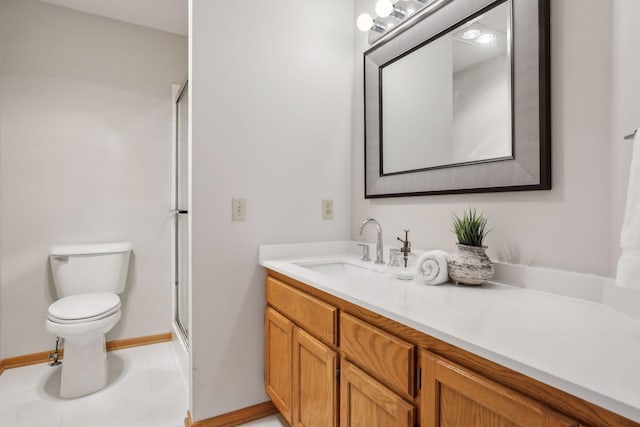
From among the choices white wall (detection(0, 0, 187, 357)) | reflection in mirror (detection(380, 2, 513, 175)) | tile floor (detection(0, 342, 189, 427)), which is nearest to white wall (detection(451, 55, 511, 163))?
reflection in mirror (detection(380, 2, 513, 175))

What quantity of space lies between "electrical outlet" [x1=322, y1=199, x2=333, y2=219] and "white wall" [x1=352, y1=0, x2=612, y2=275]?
899 millimetres

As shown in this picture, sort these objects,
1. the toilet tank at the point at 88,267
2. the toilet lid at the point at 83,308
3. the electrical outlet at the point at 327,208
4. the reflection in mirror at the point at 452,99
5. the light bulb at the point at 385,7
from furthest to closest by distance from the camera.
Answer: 1. the toilet tank at the point at 88,267
2. the electrical outlet at the point at 327,208
3. the toilet lid at the point at 83,308
4. the light bulb at the point at 385,7
5. the reflection in mirror at the point at 452,99

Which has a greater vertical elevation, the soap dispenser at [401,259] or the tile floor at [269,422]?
the soap dispenser at [401,259]

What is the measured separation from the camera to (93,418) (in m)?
1.68

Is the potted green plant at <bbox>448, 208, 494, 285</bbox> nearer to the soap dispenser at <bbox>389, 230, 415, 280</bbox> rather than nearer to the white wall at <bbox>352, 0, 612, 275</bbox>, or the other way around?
the white wall at <bbox>352, 0, 612, 275</bbox>

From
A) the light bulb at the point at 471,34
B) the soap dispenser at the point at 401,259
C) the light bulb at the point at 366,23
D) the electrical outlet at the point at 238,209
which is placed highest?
the light bulb at the point at 366,23

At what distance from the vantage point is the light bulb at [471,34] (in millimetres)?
1278

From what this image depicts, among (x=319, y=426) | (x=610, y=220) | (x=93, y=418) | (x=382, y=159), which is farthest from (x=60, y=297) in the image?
(x=610, y=220)

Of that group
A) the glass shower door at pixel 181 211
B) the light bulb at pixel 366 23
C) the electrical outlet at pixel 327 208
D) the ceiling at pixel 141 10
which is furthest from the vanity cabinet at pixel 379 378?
the ceiling at pixel 141 10

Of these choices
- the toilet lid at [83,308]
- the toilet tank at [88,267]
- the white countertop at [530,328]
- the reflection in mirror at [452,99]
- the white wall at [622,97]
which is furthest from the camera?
the toilet tank at [88,267]

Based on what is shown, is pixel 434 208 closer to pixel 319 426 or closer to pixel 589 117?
pixel 589 117

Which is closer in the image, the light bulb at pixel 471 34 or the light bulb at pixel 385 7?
the light bulb at pixel 471 34

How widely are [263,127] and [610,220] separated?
1442 millimetres

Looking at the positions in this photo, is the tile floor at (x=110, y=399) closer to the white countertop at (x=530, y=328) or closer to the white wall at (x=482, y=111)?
the white countertop at (x=530, y=328)
